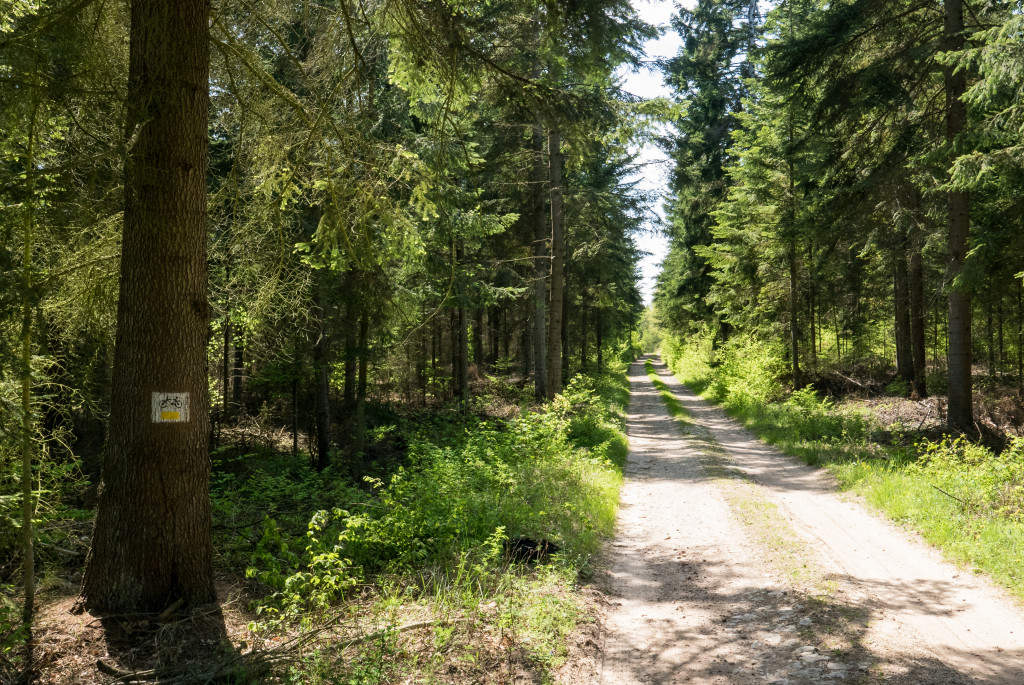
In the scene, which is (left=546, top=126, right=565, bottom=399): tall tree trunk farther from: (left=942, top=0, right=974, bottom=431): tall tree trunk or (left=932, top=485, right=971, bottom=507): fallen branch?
(left=932, top=485, right=971, bottom=507): fallen branch

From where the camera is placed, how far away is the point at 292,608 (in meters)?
4.63

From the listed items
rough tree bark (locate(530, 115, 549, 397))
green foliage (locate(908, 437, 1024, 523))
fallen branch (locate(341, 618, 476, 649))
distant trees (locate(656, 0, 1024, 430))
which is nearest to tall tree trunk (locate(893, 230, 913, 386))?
distant trees (locate(656, 0, 1024, 430))

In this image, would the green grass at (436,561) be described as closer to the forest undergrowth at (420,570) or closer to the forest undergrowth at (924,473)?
the forest undergrowth at (420,570)

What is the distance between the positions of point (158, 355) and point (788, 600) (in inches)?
231

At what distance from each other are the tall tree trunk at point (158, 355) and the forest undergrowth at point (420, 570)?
60 cm

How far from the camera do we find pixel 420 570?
5.83 metres

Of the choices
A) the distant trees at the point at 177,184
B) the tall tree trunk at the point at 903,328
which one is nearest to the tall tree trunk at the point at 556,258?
the distant trees at the point at 177,184

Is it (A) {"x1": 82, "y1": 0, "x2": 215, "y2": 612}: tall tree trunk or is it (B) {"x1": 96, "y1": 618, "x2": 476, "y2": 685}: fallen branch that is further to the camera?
(A) {"x1": 82, "y1": 0, "x2": 215, "y2": 612}: tall tree trunk

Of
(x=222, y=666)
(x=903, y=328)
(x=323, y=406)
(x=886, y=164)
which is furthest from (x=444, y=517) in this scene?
(x=903, y=328)

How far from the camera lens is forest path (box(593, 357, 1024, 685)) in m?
4.57

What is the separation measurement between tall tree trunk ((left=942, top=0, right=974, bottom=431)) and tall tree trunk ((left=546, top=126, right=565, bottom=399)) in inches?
326

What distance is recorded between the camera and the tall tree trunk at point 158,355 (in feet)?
14.7

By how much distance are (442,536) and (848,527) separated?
5570 mm

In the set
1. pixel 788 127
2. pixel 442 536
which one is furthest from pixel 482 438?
pixel 788 127
